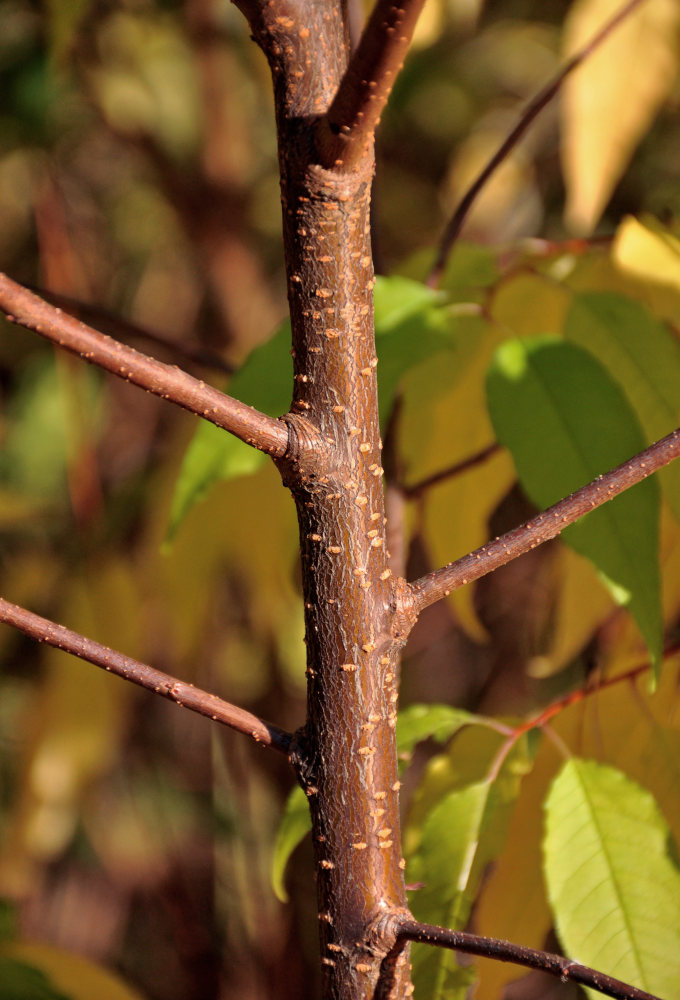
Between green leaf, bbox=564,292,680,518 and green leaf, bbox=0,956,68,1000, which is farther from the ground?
green leaf, bbox=564,292,680,518

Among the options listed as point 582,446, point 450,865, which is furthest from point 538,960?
point 582,446

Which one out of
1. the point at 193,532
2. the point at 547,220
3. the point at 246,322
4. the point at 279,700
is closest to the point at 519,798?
the point at 193,532

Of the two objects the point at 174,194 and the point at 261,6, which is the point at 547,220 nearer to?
the point at 174,194

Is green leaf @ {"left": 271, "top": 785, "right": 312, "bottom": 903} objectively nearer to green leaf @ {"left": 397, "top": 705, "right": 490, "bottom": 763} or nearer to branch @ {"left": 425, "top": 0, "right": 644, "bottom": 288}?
green leaf @ {"left": 397, "top": 705, "right": 490, "bottom": 763}

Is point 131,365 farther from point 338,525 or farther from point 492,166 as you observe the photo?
point 492,166

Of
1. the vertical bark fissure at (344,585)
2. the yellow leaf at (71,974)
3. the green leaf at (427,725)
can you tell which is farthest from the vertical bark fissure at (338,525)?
the yellow leaf at (71,974)

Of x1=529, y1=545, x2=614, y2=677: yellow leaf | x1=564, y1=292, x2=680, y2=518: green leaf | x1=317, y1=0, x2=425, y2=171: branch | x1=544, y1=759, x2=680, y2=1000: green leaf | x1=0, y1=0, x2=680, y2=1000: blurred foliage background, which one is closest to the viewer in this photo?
x1=317, y1=0, x2=425, y2=171: branch

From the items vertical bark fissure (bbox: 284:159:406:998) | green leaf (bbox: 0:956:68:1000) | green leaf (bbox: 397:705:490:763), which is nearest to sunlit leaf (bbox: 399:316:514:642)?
green leaf (bbox: 397:705:490:763)

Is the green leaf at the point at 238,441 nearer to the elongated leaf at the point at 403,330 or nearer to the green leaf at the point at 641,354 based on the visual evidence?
the elongated leaf at the point at 403,330
